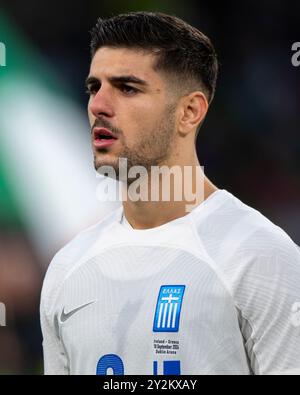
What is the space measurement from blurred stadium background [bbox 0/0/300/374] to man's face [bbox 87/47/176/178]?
10.3ft

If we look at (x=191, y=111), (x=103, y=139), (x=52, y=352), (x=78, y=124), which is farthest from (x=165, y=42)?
(x=78, y=124)

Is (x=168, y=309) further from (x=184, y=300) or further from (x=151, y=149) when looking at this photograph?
(x=151, y=149)

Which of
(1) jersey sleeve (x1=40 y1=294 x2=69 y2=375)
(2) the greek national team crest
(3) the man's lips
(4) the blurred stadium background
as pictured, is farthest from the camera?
(4) the blurred stadium background

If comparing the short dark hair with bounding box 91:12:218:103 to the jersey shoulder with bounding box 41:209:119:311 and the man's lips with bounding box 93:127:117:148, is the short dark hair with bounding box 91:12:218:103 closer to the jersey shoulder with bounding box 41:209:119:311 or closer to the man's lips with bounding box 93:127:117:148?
the man's lips with bounding box 93:127:117:148

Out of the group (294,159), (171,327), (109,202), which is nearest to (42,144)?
(109,202)

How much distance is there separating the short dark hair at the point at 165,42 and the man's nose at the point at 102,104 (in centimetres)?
27

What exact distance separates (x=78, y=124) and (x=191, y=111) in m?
3.54

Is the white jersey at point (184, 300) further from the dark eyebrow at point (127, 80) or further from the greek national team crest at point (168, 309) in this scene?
the dark eyebrow at point (127, 80)

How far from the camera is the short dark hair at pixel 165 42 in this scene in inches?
141

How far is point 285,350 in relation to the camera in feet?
10.3

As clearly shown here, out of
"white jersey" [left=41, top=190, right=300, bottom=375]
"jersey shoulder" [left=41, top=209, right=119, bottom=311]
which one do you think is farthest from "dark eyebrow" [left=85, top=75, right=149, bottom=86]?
"jersey shoulder" [left=41, top=209, right=119, bottom=311]

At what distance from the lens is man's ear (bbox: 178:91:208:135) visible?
3.64 meters

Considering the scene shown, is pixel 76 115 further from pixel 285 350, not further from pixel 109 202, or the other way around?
pixel 285 350
